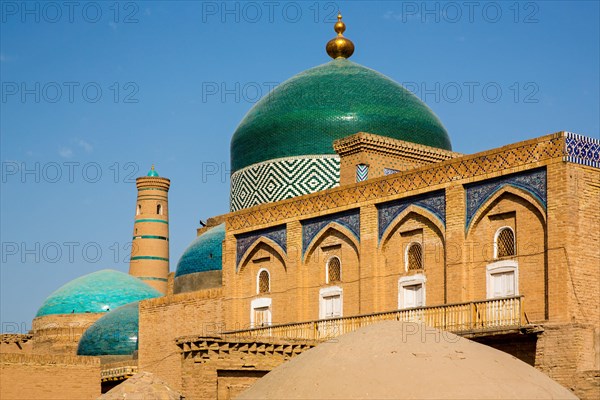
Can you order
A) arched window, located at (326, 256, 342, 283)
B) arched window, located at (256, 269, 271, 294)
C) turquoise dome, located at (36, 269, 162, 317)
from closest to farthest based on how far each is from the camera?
arched window, located at (326, 256, 342, 283)
arched window, located at (256, 269, 271, 294)
turquoise dome, located at (36, 269, 162, 317)

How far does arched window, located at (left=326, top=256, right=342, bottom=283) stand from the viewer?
22.4m

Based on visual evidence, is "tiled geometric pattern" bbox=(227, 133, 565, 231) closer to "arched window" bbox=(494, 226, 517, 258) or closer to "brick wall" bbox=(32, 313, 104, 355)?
"arched window" bbox=(494, 226, 517, 258)

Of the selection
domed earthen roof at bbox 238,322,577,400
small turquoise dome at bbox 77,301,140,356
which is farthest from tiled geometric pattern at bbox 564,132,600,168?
small turquoise dome at bbox 77,301,140,356

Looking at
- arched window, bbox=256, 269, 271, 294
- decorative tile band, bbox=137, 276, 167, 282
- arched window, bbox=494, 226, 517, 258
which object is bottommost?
arched window, bbox=256, 269, 271, 294

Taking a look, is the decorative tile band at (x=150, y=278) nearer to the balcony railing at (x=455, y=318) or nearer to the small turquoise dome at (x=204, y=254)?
the small turquoise dome at (x=204, y=254)

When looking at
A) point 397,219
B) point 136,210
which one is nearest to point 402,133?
point 397,219

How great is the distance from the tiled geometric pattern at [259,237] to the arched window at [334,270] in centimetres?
125

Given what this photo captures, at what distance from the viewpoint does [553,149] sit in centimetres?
1789

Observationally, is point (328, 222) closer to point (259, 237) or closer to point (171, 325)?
point (259, 237)

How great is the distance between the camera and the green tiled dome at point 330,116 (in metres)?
26.3

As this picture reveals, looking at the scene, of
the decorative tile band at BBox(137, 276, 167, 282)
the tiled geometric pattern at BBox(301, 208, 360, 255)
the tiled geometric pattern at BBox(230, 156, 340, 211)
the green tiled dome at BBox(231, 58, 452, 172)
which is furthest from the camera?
the decorative tile band at BBox(137, 276, 167, 282)

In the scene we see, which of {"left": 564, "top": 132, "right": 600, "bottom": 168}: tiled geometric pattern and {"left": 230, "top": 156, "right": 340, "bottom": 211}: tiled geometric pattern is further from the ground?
{"left": 230, "top": 156, "right": 340, "bottom": 211}: tiled geometric pattern

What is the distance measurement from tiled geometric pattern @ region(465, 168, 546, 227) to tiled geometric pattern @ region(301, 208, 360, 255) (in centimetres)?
302

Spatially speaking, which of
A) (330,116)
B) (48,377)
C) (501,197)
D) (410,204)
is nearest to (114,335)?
(48,377)
